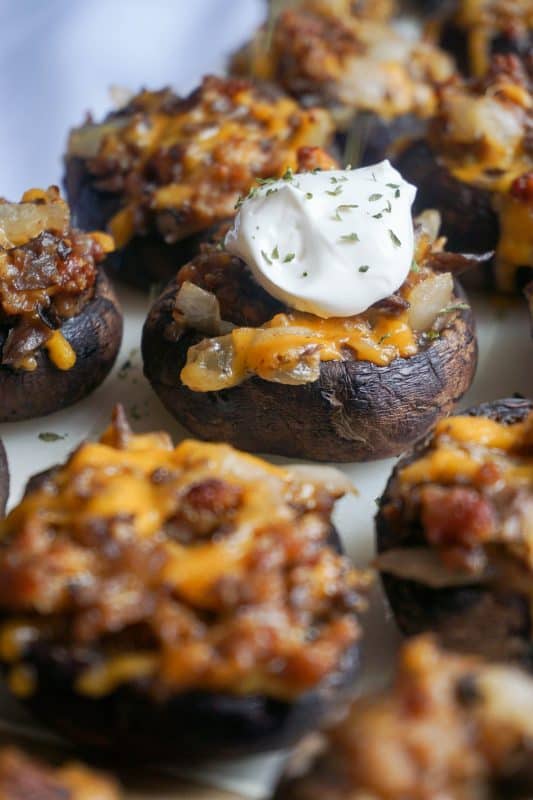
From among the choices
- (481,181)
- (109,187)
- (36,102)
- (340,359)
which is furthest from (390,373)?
(36,102)

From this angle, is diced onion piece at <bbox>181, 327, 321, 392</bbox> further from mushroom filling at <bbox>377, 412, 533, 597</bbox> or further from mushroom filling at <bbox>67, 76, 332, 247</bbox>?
mushroom filling at <bbox>67, 76, 332, 247</bbox>

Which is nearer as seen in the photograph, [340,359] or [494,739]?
[494,739]

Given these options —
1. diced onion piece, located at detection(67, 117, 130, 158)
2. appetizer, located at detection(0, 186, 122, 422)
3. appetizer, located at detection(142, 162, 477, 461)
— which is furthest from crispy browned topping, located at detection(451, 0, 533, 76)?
appetizer, located at detection(0, 186, 122, 422)

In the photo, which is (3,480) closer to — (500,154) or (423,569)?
(423,569)

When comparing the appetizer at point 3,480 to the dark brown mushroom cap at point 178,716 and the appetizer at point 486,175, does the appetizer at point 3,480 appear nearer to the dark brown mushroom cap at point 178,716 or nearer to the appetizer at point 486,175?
the dark brown mushroom cap at point 178,716

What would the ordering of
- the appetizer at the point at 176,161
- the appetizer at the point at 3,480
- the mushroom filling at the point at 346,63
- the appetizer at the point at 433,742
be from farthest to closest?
the mushroom filling at the point at 346,63
the appetizer at the point at 176,161
the appetizer at the point at 3,480
the appetizer at the point at 433,742

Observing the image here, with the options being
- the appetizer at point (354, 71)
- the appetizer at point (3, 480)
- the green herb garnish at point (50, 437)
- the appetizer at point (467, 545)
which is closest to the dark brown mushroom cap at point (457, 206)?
the appetizer at point (354, 71)

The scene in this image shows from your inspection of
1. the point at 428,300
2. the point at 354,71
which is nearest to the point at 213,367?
the point at 428,300

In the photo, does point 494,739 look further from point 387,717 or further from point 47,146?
point 47,146
